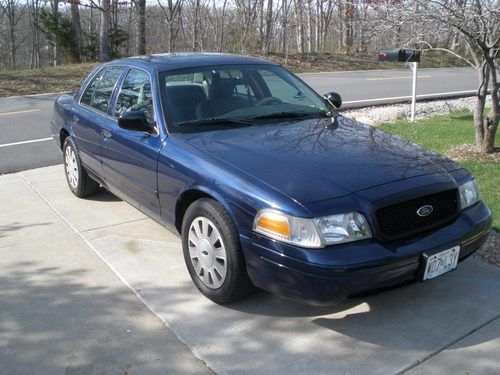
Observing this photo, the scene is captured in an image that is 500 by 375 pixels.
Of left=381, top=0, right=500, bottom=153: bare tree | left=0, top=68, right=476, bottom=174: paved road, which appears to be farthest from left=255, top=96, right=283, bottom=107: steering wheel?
left=0, top=68, right=476, bottom=174: paved road

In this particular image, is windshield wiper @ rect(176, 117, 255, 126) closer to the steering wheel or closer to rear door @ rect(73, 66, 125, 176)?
the steering wheel

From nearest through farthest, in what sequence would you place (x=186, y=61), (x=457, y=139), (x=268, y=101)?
(x=268, y=101)
(x=186, y=61)
(x=457, y=139)

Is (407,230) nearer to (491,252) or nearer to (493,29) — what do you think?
(491,252)

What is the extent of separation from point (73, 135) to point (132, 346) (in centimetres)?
323

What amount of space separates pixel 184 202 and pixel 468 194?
1.97m

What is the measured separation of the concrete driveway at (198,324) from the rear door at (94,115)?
1.07 meters

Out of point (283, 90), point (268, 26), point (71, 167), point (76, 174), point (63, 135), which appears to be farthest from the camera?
point (268, 26)

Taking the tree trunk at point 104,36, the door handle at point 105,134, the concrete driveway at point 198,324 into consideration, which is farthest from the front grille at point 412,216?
the tree trunk at point 104,36

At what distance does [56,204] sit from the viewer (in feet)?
19.3

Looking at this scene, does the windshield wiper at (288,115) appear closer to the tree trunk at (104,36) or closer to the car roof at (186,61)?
the car roof at (186,61)

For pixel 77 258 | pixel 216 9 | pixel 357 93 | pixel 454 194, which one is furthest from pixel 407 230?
pixel 216 9

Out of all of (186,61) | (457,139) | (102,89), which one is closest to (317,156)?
(186,61)

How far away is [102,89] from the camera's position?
17.7ft

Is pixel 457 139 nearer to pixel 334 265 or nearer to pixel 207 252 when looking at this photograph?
pixel 207 252
